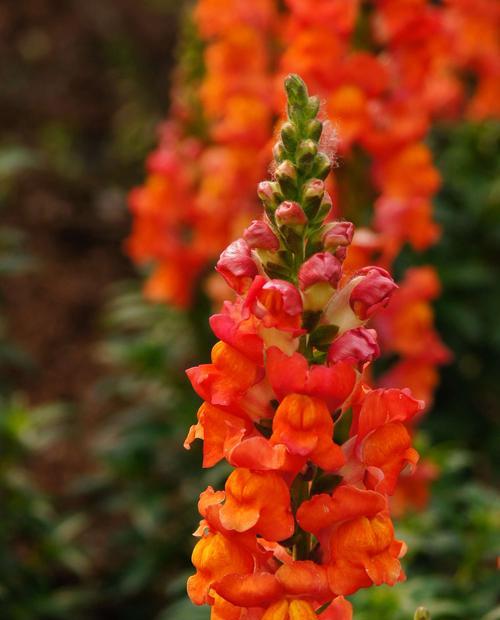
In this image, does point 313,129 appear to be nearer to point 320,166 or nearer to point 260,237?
point 320,166

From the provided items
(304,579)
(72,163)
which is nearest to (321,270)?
(304,579)

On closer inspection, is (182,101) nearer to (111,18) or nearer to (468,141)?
(468,141)

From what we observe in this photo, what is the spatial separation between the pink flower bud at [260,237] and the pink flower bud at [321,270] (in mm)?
73

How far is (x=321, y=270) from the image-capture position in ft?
5.78

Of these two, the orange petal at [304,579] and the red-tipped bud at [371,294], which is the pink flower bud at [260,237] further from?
the orange petal at [304,579]

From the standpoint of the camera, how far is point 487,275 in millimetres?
4875

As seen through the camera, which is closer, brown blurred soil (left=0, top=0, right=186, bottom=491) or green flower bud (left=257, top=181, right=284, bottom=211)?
green flower bud (left=257, top=181, right=284, bottom=211)

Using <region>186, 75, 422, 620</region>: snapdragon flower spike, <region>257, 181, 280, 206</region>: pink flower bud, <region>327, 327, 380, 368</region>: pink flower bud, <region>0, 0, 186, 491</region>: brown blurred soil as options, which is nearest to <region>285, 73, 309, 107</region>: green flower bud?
<region>186, 75, 422, 620</region>: snapdragon flower spike

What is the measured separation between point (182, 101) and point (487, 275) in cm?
142

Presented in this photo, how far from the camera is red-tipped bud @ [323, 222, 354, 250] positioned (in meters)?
1.80

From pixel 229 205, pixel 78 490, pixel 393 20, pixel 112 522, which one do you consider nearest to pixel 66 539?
pixel 78 490

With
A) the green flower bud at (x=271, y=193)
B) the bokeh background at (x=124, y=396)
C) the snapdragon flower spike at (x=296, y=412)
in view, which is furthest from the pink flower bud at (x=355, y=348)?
the bokeh background at (x=124, y=396)

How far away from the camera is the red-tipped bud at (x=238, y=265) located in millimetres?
1838

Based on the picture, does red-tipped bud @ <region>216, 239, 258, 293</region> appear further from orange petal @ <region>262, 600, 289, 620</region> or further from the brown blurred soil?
the brown blurred soil
